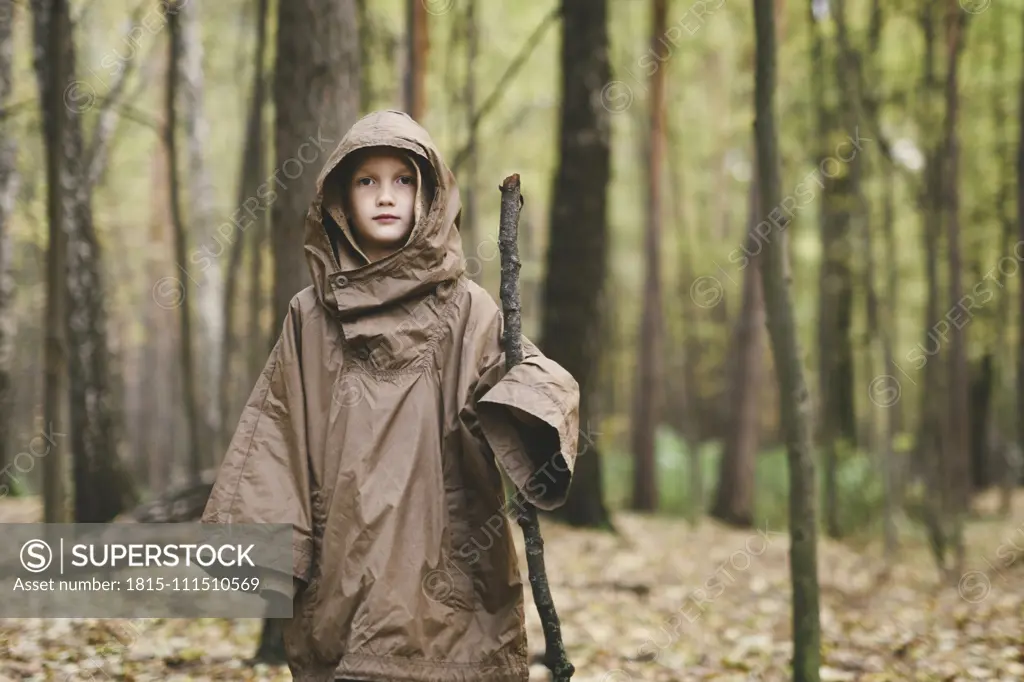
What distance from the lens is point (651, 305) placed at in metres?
12.6

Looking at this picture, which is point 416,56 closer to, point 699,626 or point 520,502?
point 699,626

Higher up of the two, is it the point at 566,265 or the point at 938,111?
the point at 938,111

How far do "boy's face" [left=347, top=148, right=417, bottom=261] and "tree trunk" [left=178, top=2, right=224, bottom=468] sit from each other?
8.73 m

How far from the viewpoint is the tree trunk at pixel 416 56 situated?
9289 mm

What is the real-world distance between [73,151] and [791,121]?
9.14 m

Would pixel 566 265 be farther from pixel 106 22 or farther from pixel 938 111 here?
pixel 106 22

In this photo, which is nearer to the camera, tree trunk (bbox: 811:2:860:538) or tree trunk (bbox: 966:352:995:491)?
tree trunk (bbox: 811:2:860:538)

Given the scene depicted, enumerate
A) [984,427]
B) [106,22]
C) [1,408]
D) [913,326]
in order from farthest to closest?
[913,326] < [984,427] < [106,22] < [1,408]

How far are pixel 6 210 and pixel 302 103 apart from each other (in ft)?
19.0

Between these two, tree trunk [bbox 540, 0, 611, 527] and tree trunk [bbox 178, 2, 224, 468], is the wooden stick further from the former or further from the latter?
tree trunk [bbox 178, 2, 224, 468]

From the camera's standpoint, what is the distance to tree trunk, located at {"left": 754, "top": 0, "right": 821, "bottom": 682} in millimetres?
4203

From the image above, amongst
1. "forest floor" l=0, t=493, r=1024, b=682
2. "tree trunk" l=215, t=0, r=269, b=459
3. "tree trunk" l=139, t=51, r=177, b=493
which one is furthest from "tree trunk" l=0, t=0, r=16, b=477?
"tree trunk" l=139, t=51, r=177, b=493

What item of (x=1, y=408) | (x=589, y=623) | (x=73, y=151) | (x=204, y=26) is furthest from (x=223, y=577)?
(x=204, y=26)

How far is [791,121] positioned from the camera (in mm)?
12594
